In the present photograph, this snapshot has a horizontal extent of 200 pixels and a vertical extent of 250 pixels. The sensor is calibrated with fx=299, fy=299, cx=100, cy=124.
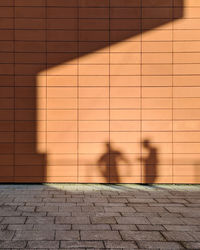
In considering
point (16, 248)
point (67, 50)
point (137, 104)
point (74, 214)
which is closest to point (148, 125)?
point (137, 104)

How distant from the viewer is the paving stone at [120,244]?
4.31 meters

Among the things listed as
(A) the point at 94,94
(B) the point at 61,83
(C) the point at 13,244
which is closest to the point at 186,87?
(A) the point at 94,94

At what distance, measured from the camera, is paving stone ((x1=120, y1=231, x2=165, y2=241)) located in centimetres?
465

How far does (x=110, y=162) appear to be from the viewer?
29.6 feet

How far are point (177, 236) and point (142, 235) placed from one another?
55 centimetres

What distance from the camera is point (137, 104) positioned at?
9047mm

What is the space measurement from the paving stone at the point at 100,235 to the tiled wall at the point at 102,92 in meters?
4.13

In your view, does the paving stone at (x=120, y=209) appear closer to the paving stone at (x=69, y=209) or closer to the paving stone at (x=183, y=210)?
the paving stone at (x=69, y=209)

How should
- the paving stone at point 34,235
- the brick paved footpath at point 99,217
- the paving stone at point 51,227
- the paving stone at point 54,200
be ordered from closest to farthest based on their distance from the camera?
the brick paved footpath at point 99,217 → the paving stone at point 34,235 → the paving stone at point 51,227 → the paving stone at point 54,200

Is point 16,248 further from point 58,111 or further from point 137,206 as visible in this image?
point 58,111

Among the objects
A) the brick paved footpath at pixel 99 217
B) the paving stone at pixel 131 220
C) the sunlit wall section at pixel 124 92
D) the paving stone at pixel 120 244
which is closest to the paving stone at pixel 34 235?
the brick paved footpath at pixel 99 217

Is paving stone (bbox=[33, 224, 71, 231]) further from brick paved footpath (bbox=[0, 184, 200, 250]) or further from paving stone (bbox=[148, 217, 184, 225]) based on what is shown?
paving stone (bbox=[148, 217, 184, 225])

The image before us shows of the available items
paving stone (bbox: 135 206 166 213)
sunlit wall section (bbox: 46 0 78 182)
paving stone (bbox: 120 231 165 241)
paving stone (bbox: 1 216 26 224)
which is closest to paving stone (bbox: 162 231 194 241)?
paving stone (bbox: 120 231 165 241)

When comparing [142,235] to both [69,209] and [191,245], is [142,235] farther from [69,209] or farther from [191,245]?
[69,209]
